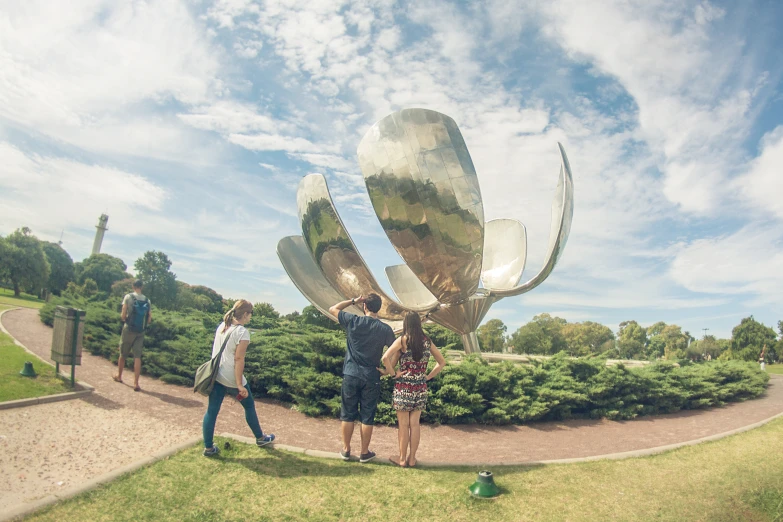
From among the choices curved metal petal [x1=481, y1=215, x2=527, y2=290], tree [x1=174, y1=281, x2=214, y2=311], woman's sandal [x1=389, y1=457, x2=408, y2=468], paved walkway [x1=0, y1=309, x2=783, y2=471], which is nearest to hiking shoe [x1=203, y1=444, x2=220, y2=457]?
paved walkway [x1=0, y1=309, x2=783, y2=471]

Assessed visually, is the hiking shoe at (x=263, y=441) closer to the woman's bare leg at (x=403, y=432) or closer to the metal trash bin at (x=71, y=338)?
the woman's bare leg at (x=403, y=432)

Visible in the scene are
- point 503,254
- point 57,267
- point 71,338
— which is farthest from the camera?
point 57,267

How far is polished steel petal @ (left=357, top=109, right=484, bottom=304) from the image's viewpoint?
663 centimetres

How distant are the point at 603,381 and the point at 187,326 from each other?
8578 millimetres

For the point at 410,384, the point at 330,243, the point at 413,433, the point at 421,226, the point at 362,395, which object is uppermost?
the point at 421,226

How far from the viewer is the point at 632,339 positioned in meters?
53.8

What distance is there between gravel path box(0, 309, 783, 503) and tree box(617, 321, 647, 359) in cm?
4589

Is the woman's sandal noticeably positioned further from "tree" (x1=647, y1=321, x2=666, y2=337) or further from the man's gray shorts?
"tree" (x1=647, y1=321, x2=666, y2=337)

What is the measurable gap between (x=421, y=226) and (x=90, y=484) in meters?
4.87

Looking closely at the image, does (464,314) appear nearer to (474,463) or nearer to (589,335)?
(474,463)

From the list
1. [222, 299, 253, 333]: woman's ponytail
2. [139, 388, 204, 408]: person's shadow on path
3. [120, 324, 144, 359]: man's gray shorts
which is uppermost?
[222, 299, 253, 333]: woman's ponytail

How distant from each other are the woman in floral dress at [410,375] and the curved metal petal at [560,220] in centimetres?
481

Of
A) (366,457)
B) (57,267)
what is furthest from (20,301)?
(366,457)

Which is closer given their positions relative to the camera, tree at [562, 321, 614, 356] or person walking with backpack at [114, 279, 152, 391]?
person walking with backpack at [114, 279, 152, 391]
